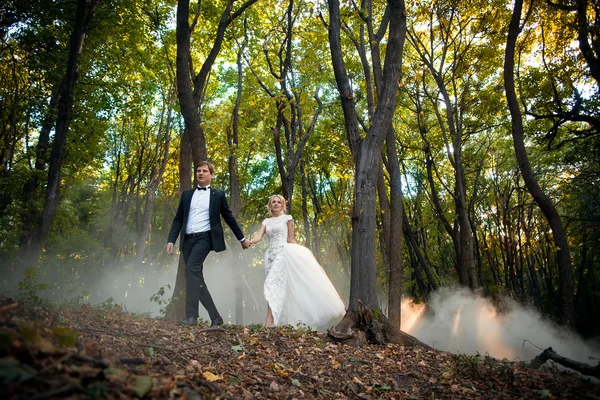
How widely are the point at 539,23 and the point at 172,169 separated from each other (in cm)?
2133

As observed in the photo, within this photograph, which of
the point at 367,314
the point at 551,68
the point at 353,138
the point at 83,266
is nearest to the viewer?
the point at 367,314

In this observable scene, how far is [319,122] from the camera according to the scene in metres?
Answer: 20.3

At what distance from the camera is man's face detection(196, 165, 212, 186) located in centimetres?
707

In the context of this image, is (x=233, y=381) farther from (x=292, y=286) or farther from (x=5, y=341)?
(x=292, y=286)

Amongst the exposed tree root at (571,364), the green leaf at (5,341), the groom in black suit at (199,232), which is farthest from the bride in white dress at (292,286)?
the green leaf at (5,341)

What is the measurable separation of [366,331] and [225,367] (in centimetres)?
260

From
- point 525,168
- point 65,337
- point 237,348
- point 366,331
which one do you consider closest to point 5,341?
point 65,337

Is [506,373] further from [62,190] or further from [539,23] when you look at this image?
[62,190]

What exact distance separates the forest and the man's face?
1178 mm

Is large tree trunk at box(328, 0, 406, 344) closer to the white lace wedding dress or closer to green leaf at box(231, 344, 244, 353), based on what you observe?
the white lace wedding dress

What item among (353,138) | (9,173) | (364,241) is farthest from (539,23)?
(9,173)

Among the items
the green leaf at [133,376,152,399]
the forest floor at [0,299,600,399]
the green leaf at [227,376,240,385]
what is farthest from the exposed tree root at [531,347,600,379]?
the green leaf at [133,376,152,399]

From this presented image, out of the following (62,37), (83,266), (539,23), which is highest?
(539,23)

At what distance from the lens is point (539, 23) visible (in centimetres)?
1274
